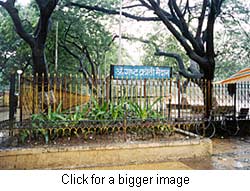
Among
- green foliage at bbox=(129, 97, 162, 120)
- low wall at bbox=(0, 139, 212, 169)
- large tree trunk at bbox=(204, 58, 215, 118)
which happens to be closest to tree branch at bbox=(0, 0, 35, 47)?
green foliage at bbox=(129, 97, 162, 120)

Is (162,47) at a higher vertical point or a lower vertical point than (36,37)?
higher

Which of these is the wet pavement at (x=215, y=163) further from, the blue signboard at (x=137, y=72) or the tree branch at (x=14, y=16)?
the tree branch at (x=14, y=16)

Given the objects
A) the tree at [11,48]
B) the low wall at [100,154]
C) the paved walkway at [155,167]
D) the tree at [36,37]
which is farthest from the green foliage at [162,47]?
the paved walkway at [155,167]

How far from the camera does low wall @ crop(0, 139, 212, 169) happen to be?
195 inches

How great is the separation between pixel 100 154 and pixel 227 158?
303cm

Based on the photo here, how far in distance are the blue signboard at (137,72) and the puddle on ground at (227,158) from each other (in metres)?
2.14

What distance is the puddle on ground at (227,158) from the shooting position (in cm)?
535

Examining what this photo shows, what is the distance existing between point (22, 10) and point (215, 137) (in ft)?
48.1

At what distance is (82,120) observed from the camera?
5680 millimetres

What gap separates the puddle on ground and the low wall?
0.97 feet

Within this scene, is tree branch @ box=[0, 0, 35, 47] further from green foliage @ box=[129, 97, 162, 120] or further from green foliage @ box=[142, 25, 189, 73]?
green foliage @ box=[142, 25, 189, 73]

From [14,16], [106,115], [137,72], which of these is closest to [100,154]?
[106,115]

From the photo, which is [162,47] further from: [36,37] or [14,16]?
[14,16]

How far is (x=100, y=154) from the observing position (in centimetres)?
532
